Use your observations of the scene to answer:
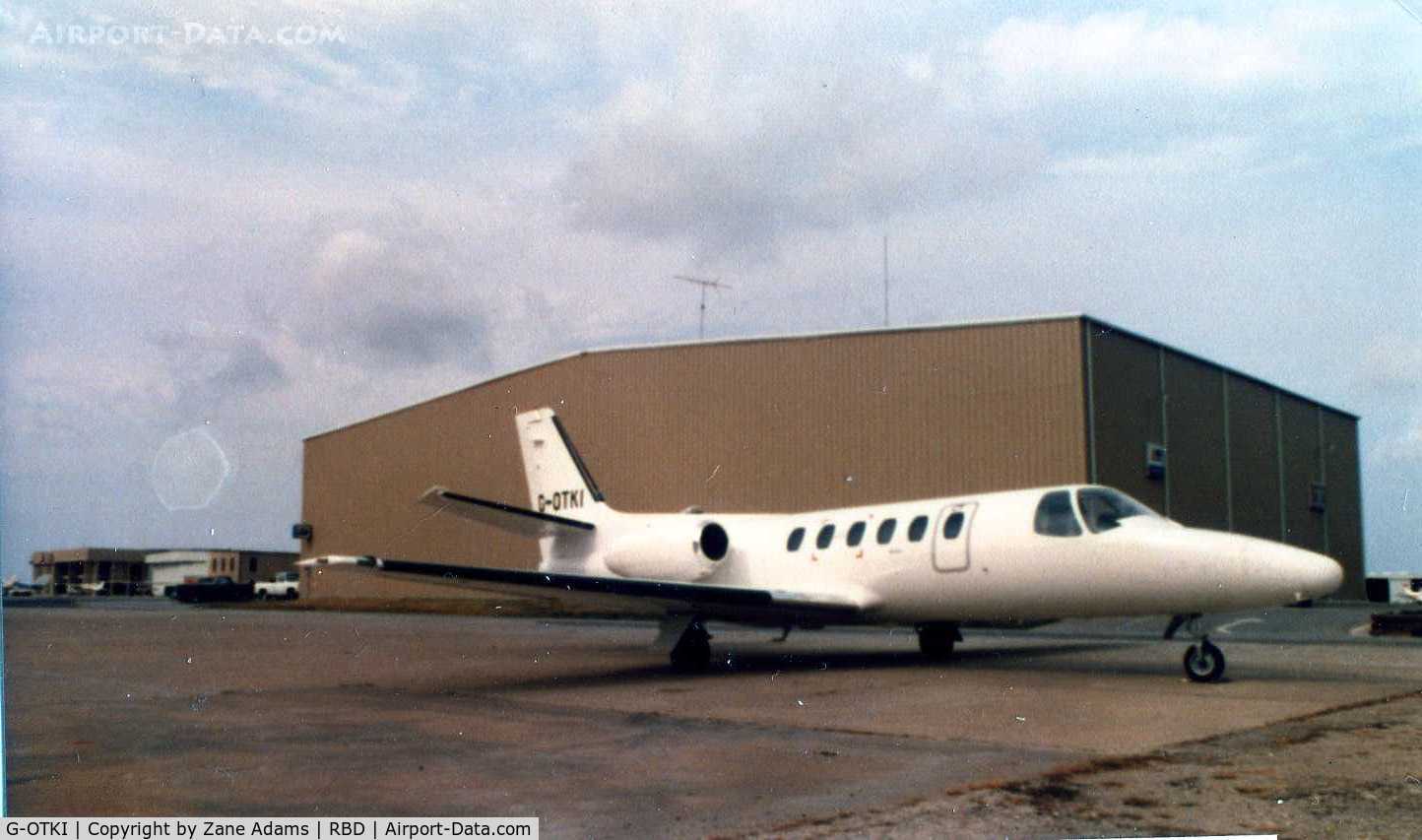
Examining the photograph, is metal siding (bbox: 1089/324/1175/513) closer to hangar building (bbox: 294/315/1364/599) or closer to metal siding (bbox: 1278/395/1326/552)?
hangar building (bbox: 294/315/1364/599)

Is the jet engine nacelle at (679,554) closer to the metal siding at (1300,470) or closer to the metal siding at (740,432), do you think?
the metal siding at (740,432)

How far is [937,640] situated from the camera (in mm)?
16344

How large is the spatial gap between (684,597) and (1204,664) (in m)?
6.15

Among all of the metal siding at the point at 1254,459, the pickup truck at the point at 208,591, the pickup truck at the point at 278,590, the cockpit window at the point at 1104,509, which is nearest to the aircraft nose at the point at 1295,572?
the cockpit window at the point at 1104,509

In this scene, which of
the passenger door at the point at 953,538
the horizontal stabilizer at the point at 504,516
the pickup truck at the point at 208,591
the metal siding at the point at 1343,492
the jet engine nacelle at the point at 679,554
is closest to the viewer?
the passenger door at the point at 953,538

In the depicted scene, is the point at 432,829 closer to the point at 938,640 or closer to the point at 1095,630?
the point at 938,640

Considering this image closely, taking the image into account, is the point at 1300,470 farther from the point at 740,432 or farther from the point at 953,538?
the point at 953,538

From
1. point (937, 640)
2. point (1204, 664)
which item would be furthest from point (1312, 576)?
point (937, 640)

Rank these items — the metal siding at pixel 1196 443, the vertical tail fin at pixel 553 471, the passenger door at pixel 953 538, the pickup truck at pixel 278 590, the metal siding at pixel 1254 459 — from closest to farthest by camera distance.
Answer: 1. the passenger door at pixel 953 538
2. the vertical tail fin at pixel 553 471
3. the metal siding at pixel 1196 443
4. the metal siding at pixel 1254 459
5. the pickup truck at pixel 278 590

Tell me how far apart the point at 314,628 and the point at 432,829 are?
2400 centimetres

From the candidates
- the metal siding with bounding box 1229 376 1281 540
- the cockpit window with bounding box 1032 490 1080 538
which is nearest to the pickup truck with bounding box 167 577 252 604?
the metal siding with bounding box 1229 376 1281 540

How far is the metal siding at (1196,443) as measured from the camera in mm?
30781

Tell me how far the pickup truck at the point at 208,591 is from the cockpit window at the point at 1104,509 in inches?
1679

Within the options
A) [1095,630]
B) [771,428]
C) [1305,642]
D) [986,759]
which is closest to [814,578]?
[986,759]
